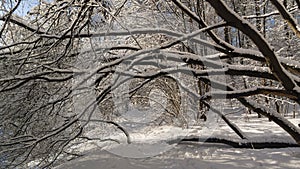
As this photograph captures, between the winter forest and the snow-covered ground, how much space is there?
0.02 metres

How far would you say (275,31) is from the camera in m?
11.1

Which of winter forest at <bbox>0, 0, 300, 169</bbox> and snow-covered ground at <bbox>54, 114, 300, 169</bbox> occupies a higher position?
winter forest at <bbox>0, 0, 300, 169</bbox>

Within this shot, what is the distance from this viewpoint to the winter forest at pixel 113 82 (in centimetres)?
423

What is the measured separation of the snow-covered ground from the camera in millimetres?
5151

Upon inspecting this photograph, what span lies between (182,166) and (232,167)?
85cm

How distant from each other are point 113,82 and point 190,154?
2.14 metres

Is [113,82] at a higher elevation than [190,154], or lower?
higher

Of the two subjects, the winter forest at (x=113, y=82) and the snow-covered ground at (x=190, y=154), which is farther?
the snow-covered ground at (x=190, y=154)

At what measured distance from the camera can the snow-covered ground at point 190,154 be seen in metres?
5.15

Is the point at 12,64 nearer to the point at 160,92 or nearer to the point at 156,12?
the point at 156,12

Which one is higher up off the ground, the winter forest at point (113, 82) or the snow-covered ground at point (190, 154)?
the winter forest at point (113, 82)

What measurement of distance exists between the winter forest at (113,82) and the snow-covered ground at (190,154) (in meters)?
0.02

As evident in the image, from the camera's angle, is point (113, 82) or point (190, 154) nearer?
point (113, 82)

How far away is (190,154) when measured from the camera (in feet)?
19.6
